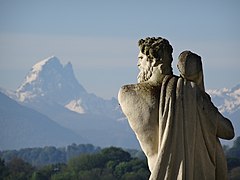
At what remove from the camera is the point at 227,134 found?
11.2 meters

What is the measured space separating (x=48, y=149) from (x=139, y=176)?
86.9 m

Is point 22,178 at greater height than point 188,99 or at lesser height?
greater

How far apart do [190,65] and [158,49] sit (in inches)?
14.5

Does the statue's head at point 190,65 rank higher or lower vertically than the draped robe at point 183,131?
higher

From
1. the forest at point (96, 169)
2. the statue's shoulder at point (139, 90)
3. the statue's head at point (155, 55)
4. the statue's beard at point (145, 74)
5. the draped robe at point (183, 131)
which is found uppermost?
the forest at point (96, 169)

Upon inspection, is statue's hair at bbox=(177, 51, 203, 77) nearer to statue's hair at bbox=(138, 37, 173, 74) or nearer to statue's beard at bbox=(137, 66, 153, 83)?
statue's hair at bbox=(138, 37, 173, 74)

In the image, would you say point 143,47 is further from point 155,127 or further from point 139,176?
point 139,176

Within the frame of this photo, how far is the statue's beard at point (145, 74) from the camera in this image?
36.8 ft

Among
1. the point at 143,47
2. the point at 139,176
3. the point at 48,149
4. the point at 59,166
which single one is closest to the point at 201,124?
the point at 143,47

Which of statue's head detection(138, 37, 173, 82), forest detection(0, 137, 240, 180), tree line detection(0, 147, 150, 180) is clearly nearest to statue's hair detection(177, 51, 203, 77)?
statue's head detection(138, 37, 173, 82)

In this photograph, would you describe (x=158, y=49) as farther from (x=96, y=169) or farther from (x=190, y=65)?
(x=96, y=169)

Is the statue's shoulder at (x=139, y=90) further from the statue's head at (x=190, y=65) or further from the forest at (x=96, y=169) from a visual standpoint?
the forest at (x=96, y=169)

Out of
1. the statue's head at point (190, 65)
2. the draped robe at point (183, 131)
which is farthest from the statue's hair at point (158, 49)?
the draped robe at point (183, 131)

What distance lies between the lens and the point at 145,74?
1126cm
